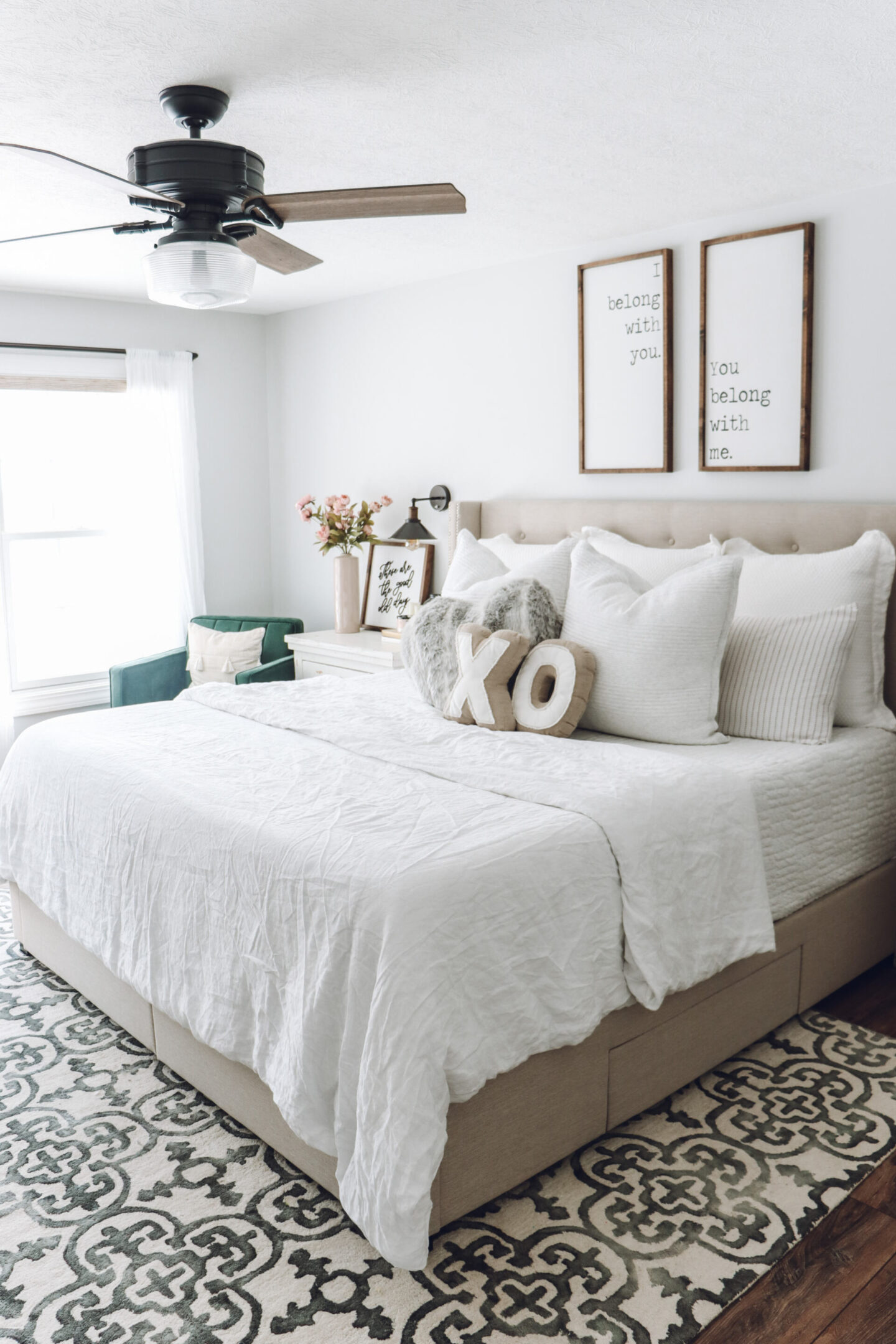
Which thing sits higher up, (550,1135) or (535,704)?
(535,704)

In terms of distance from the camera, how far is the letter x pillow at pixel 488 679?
292 centimetres

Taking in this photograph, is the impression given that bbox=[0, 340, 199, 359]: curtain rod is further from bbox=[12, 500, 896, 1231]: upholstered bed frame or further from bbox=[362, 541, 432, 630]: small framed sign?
bbox=[12, 500, 896, 1231]: upholstered bed frame

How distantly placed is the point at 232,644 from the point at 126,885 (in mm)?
2425

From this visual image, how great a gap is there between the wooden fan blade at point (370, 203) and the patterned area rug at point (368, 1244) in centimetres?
206

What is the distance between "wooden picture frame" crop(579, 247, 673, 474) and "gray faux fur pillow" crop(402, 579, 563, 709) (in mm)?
900

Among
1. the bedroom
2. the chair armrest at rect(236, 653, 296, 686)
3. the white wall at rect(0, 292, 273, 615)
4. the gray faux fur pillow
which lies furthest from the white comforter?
the white wall at rect(0, 292, 273, 615)

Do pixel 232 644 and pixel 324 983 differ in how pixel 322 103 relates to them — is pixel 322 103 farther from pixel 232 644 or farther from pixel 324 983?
pixel 232 644

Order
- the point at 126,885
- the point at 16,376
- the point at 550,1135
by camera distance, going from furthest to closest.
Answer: the point at 16,376, the point at 126,885, the point at 550,1135

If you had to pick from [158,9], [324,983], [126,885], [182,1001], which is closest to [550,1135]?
[324,983]

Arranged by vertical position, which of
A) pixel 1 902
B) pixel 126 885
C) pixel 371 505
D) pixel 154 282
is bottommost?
pixel 1 902

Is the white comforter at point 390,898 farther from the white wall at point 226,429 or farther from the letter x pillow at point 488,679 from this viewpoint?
the white wall at point 226,429

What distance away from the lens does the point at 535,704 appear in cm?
291

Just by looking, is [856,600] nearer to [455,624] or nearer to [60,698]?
[455,624]

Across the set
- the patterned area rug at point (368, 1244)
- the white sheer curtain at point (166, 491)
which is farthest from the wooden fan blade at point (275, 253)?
the white sheer curtain at point (166, 491)
